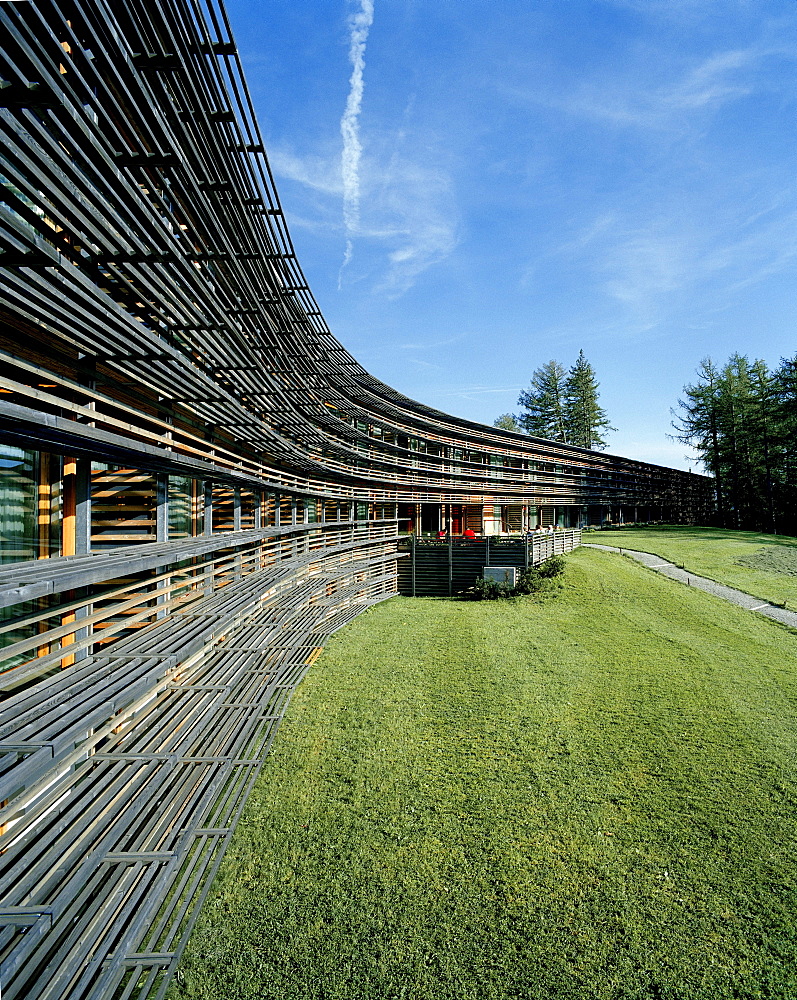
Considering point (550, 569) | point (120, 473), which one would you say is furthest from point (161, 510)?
point (550, 569)

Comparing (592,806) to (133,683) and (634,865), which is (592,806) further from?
(133,683)

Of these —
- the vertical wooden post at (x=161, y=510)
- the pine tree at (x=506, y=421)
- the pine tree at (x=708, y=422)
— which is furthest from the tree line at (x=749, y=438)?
the vertical wooden post at (x=161, y=510)

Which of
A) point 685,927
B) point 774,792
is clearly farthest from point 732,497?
point 685,927

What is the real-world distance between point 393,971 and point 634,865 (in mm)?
2841

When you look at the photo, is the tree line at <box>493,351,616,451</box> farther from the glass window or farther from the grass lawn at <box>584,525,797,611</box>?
the glass window

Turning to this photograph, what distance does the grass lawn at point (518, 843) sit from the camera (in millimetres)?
4449

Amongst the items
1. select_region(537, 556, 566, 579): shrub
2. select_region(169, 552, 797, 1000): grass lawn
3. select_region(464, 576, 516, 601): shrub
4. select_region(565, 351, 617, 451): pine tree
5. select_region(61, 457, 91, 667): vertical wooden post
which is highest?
select_region(565, 351, 617, 451): pine tree

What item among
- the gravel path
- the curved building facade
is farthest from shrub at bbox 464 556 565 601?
the curved building facade

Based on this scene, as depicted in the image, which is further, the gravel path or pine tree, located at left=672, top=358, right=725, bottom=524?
pine tree, located at left=672, top=358, right=725, bottom=524

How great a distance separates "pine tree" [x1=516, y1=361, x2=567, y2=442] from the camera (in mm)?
62188

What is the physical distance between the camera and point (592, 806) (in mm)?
6672

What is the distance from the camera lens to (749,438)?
43.8 meters

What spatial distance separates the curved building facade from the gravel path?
14330mm

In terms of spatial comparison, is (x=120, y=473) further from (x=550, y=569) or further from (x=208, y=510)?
(x=550, y=569)
